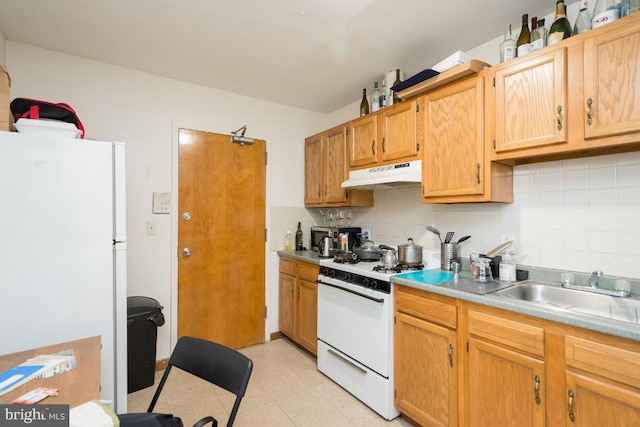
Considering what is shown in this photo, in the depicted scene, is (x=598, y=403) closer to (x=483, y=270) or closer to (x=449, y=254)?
(x=483, y=270)

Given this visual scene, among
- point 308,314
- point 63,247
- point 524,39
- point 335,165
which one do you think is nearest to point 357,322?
point 308,314

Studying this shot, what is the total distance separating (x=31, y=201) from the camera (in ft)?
4.69

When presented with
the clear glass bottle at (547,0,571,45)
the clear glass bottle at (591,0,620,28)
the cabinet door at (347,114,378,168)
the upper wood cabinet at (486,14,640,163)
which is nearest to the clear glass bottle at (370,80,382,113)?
the cabinet door at (347,114,378,168)

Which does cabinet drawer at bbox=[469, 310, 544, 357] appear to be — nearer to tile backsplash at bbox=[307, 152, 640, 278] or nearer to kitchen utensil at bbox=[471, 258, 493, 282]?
kitchen utensil at bbox=[471, 258, 493, 282]

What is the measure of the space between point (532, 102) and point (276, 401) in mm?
2504

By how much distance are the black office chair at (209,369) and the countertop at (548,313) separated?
3.62ft

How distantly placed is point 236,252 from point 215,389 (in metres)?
1.20

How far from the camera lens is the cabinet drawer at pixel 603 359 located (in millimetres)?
1090

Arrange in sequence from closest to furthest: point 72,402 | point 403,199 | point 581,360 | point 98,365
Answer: point 72,402 → point 98,365 → point 581,360 → point 403,199

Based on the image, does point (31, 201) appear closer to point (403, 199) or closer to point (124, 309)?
point (124, 309)

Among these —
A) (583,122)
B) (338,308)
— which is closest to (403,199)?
(338,308)

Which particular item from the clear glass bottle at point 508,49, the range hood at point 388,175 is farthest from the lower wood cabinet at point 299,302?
the clear glass bottle at point 508,49

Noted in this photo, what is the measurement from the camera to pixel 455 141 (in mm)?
1950

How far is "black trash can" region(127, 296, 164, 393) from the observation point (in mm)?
2264
